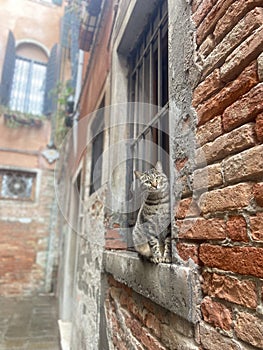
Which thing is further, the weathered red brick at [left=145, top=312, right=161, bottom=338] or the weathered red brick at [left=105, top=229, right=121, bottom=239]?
the weathered red brick at [left=105, top=229, right=121, bottom=239]

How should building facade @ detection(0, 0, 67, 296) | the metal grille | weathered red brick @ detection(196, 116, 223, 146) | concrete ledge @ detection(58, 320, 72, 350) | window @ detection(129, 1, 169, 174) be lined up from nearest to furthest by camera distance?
weathered red brick @ detection(196, 116, 223, 146) → window @ detection(129, 1, 169, 174) → concrete ledge @ detection(58, 320, 72, 350) → building facade @ detection(0, 0, 67, 296) → the metal grille

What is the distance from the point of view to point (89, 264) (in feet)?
8.61

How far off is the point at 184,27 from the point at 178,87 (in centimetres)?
25

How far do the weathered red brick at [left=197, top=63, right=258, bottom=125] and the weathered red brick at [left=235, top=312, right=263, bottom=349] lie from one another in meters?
0.59

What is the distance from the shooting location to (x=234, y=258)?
744 millimetres

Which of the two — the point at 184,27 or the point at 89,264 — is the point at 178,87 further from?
the point at 89,264

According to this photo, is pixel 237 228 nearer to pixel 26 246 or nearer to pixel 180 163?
pixel 180 163

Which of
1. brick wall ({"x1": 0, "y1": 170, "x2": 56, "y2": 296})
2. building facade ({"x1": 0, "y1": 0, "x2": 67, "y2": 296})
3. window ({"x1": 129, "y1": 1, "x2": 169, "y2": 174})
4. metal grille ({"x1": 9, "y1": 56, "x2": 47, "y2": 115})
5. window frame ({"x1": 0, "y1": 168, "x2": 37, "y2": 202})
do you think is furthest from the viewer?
metal grille ({"x1": 9, "y1": 56, "x2": 47, "y2": 115})

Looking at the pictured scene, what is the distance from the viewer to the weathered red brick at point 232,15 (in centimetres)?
76

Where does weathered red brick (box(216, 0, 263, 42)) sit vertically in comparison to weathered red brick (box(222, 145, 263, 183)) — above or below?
above

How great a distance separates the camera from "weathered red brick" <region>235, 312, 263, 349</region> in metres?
0.65

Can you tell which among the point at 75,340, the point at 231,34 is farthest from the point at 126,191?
the point at 75,340

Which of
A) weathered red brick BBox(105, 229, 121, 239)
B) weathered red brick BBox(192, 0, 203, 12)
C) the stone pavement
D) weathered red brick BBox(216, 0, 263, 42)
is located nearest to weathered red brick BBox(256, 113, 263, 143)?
weathered red brick BBox(216, 0, 263, 42)

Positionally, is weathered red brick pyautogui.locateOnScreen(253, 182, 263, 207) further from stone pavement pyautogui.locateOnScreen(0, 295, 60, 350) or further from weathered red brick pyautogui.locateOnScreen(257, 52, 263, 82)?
stone pavement pyautogui.locateOnScreen(0, 295, 60, 350)
